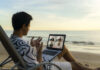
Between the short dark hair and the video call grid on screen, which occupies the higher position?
the short dark hair

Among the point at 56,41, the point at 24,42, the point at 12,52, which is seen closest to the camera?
the point at 12,52

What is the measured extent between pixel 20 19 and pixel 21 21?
0.09ft

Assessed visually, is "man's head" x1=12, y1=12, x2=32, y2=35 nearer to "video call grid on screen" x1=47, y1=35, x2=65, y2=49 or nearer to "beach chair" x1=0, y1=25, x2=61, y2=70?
"beach chair" x1=0, y1=25, x2=61, y2=70

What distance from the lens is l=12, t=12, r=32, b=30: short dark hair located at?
3.33 metres

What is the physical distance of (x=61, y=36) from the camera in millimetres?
4168

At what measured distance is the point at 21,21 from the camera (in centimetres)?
335

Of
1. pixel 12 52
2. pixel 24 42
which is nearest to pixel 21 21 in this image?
pixel 24 42

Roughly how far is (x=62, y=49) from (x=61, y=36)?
24 cm

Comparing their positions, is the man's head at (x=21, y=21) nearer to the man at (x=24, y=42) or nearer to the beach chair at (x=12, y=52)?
the man at (x=24, y=42)

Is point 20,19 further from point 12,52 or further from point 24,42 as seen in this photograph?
point 12,52

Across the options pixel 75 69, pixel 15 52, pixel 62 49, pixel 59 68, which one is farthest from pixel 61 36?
pixel 15 52

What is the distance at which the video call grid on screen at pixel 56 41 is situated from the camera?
4.07 metres

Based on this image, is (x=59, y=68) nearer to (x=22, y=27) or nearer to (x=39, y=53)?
(x=39, y=53)

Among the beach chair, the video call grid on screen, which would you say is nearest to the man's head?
the beach chair
